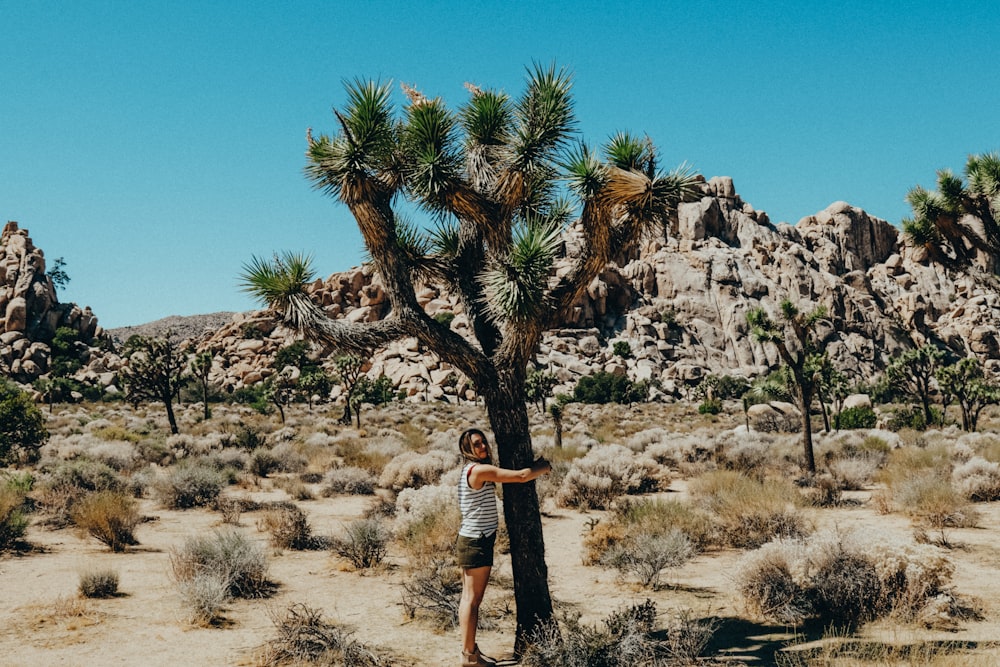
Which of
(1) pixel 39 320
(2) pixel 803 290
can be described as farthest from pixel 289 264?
(2) pixel 803 290

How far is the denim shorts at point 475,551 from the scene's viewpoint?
5.57m

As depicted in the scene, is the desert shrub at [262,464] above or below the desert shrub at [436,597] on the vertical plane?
above

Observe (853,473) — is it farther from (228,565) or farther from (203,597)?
(203,597)

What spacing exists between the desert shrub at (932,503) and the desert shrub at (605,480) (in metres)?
5.28

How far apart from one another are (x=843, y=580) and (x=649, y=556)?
2506 millimetres

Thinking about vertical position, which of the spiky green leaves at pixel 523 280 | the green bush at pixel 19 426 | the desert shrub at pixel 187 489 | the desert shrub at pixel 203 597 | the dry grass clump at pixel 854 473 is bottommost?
the desert shrub at pixel 203 597

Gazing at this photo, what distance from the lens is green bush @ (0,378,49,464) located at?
17.4 metres

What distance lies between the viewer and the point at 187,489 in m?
14.5

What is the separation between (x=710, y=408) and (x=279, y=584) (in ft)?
151

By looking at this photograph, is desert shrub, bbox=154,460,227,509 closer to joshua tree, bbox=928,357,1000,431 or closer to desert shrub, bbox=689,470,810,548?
desert shrub, bbox=689,470,810,548

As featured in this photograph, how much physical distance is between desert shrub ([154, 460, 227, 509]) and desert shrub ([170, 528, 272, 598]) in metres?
6.03

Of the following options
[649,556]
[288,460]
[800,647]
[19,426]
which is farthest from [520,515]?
[19,426]

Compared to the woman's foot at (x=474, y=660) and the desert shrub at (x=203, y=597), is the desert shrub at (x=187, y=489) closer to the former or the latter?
the desert shrub at (x=203, y=597)

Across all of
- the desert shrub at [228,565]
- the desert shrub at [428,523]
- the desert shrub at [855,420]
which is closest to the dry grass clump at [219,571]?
the desert shrub at [228,565]
